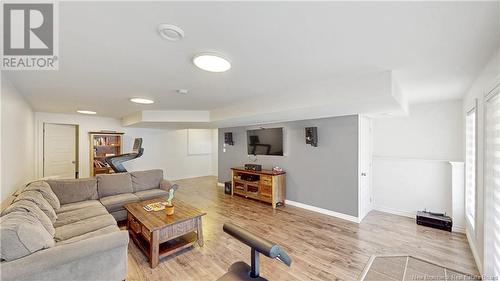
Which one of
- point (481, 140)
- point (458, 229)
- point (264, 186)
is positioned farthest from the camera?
point (264, 186)

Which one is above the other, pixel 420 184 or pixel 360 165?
pixel 360 165

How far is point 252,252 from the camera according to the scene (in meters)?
1.40

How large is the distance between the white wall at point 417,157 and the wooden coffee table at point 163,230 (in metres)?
3.79

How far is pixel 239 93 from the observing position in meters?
3.26

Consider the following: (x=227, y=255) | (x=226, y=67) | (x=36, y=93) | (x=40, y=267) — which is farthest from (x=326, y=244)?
(x=36, y=93)

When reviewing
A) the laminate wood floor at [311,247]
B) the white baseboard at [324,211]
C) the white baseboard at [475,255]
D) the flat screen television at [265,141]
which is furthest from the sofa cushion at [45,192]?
the white baseboard at [475,255]

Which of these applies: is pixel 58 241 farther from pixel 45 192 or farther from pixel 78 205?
pixel 78 205

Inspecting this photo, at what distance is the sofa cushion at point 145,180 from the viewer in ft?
Answer: 13.9

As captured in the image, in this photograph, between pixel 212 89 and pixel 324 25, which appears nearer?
pixel 324 25

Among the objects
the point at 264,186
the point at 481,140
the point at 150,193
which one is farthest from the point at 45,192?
the point at 481,140

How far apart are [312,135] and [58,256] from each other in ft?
12.7

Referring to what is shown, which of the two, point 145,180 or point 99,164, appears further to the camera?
point 99,164

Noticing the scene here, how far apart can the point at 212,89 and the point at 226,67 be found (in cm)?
98

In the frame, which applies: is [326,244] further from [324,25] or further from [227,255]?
[324,25]
